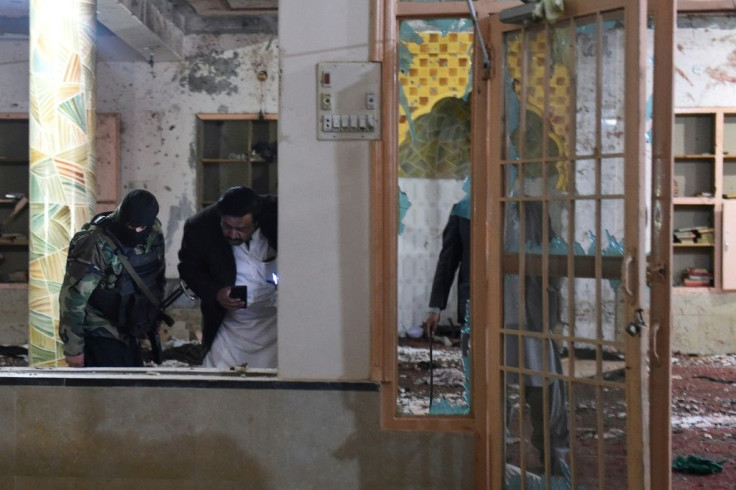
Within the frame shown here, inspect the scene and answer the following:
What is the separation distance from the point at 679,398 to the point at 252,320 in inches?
142

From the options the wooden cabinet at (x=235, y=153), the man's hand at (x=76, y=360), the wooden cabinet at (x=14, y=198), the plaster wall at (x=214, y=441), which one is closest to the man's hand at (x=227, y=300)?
the man's hand at (x=76, y=360)

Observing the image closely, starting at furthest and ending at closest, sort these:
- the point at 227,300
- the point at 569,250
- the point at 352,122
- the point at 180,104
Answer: the point at 180,104, the point at 227,300, the point at 352,122, the point at 569,250

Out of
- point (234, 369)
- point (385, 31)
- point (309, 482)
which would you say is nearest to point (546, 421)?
point (309, 482)

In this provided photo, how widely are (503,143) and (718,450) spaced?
281cm

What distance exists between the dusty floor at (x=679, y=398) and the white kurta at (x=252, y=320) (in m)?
0.81

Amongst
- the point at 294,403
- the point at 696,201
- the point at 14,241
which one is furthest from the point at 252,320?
the point at 696,201

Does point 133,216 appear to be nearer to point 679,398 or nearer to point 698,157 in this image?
point 679,398

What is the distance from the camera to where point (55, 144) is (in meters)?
5.80

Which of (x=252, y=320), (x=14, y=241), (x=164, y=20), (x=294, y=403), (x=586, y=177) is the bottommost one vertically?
(x=294, y=403)

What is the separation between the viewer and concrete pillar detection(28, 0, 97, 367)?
5730mm

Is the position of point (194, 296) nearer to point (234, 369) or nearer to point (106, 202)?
point (234, 369)

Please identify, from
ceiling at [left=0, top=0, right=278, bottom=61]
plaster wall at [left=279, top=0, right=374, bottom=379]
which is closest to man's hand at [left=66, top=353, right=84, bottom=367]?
plaster wall at [left=279, top=0, right=374, bottom=379]

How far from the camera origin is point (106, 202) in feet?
29.9

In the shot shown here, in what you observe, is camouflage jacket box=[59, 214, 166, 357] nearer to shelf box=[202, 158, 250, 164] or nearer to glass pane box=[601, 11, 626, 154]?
glass pane box=[601, 11, 626, 154]
